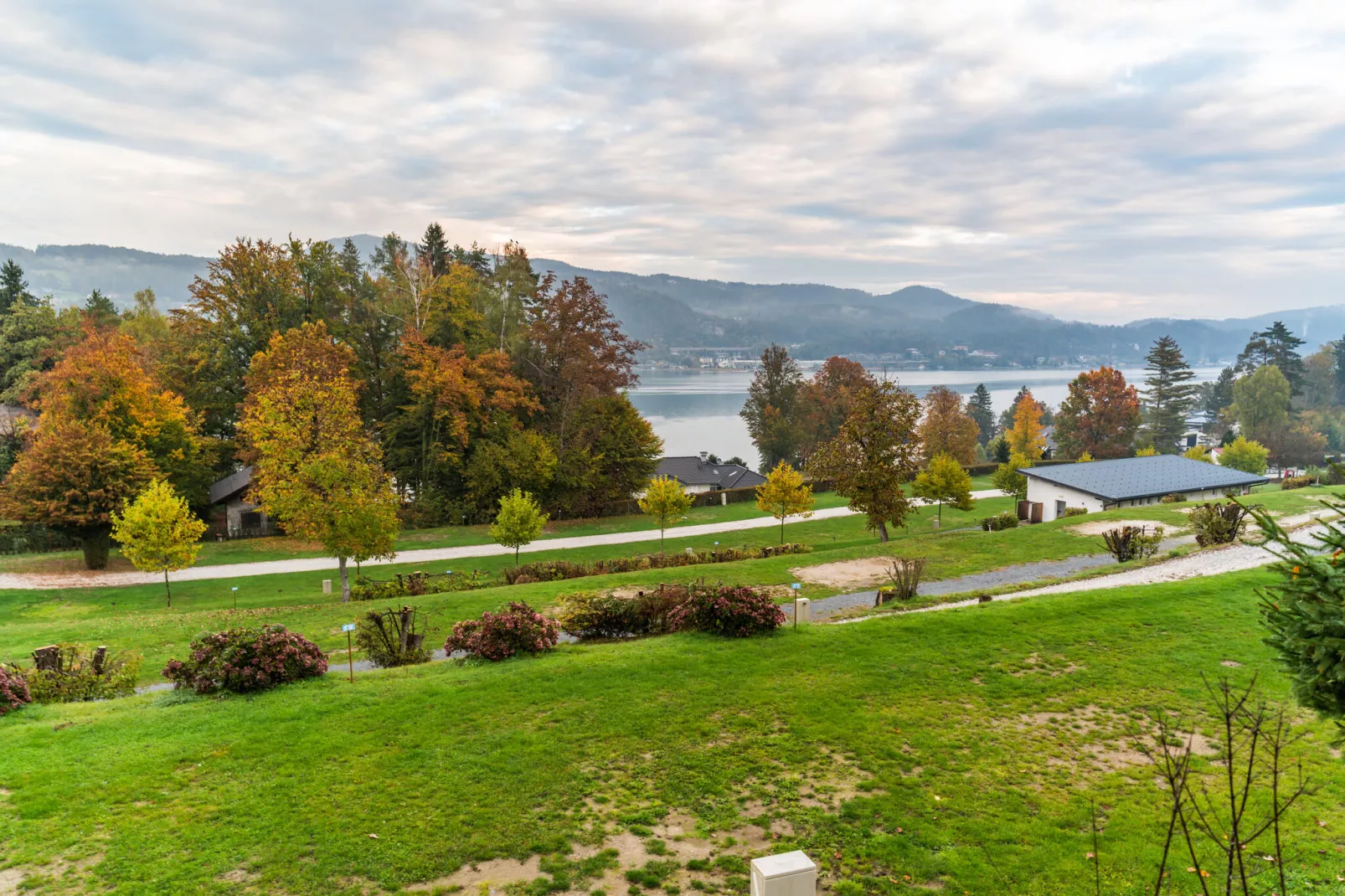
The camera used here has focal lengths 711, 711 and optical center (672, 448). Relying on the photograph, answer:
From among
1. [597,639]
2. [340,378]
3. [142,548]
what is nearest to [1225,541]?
[597,639]

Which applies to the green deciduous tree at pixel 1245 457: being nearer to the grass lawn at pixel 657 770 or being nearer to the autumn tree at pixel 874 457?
the autumn tree at pixel 874 457

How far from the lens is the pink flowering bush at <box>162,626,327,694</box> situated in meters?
9.99

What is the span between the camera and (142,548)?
63.2 ft

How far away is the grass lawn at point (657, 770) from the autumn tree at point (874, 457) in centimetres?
1374

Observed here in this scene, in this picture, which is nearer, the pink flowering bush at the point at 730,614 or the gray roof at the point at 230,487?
the pink flowering bush at the point at 730,614

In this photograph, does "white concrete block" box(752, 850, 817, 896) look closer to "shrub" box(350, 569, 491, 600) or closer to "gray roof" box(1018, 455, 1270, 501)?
"shrub" box(350, 569, 491, 600)

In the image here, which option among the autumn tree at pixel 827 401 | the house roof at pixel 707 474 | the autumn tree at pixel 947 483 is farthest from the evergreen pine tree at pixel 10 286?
the autumn tree at pixel 947 483

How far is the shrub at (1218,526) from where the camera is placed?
20.6 meters

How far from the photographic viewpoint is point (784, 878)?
4551mm

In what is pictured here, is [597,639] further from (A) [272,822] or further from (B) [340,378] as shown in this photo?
(B) [340,378]

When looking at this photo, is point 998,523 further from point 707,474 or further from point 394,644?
point 394,644

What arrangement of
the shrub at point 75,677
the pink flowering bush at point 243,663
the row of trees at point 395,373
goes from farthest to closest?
the row of trees at point 395,373 → the shrub at point 75,677 → the pink flowering bush at point 243,663

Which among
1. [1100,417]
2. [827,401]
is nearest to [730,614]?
[827,401]

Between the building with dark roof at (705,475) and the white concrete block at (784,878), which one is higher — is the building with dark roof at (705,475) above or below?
below
